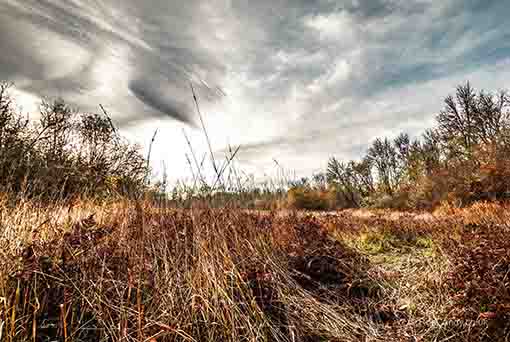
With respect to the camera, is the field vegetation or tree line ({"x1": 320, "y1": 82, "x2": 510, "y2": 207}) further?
tree line ({"x1": 320, "y1": 82, "x2": 510, "y2": 207})

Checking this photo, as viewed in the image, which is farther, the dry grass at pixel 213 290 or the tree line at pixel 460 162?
the tree line at pixel 460 162

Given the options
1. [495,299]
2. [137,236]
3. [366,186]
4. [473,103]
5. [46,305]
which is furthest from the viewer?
[366,186]

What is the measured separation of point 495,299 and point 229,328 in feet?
7.15

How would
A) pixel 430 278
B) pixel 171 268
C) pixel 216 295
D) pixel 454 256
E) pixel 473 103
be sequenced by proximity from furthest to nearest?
pixel 473 103 → pixel 454 256 → pixel 430 278 → pixel 171 268 → pixel 216 295

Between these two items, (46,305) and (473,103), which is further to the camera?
(473,103)

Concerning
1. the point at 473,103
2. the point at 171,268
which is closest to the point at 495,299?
the point at 171,268

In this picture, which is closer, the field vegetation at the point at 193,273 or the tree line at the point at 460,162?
the field vegetation at the point at 193,273

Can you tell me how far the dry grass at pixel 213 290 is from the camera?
1.75 metres

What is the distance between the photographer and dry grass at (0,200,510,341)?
1.75m

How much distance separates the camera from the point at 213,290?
204cm

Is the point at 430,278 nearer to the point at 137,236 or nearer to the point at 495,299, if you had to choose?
the point at 495,299

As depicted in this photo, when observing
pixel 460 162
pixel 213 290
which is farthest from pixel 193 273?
pixel 460 162

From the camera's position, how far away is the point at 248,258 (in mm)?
2924

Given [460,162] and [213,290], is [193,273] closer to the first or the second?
[213,290]
